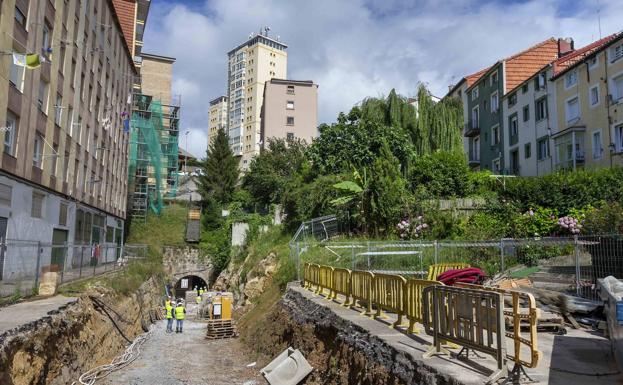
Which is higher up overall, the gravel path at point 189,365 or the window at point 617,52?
the window at point 617,52

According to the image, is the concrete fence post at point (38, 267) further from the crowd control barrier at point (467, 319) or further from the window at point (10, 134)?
the crowd control barrier at point (467, 319)

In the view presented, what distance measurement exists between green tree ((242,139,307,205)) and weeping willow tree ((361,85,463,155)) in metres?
12.5

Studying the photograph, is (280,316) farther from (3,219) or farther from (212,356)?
(3,219)

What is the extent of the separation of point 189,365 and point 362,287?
353 inches

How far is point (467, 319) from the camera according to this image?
19.1 ft

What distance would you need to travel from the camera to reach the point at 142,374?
1498 cm

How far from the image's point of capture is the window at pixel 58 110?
76.4 feet

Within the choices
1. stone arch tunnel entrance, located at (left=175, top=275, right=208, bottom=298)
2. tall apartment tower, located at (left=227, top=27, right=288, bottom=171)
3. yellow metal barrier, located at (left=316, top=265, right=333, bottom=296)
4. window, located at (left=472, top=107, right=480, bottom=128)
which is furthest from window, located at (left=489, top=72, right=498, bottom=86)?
tall apartment tower, located at (left=227, top=27, right=288, bottom=171)

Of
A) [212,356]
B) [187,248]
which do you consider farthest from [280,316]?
[187,248]

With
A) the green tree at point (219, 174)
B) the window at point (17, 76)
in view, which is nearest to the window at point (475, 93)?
the green tree at point (219, 174)

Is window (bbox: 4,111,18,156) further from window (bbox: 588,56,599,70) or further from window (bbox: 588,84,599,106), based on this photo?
window (bbox: 588,56,599,70)

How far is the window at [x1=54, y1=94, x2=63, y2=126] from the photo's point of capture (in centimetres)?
2330

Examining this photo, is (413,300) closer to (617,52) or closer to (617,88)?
(617,88)

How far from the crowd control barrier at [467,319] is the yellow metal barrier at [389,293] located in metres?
1.34
